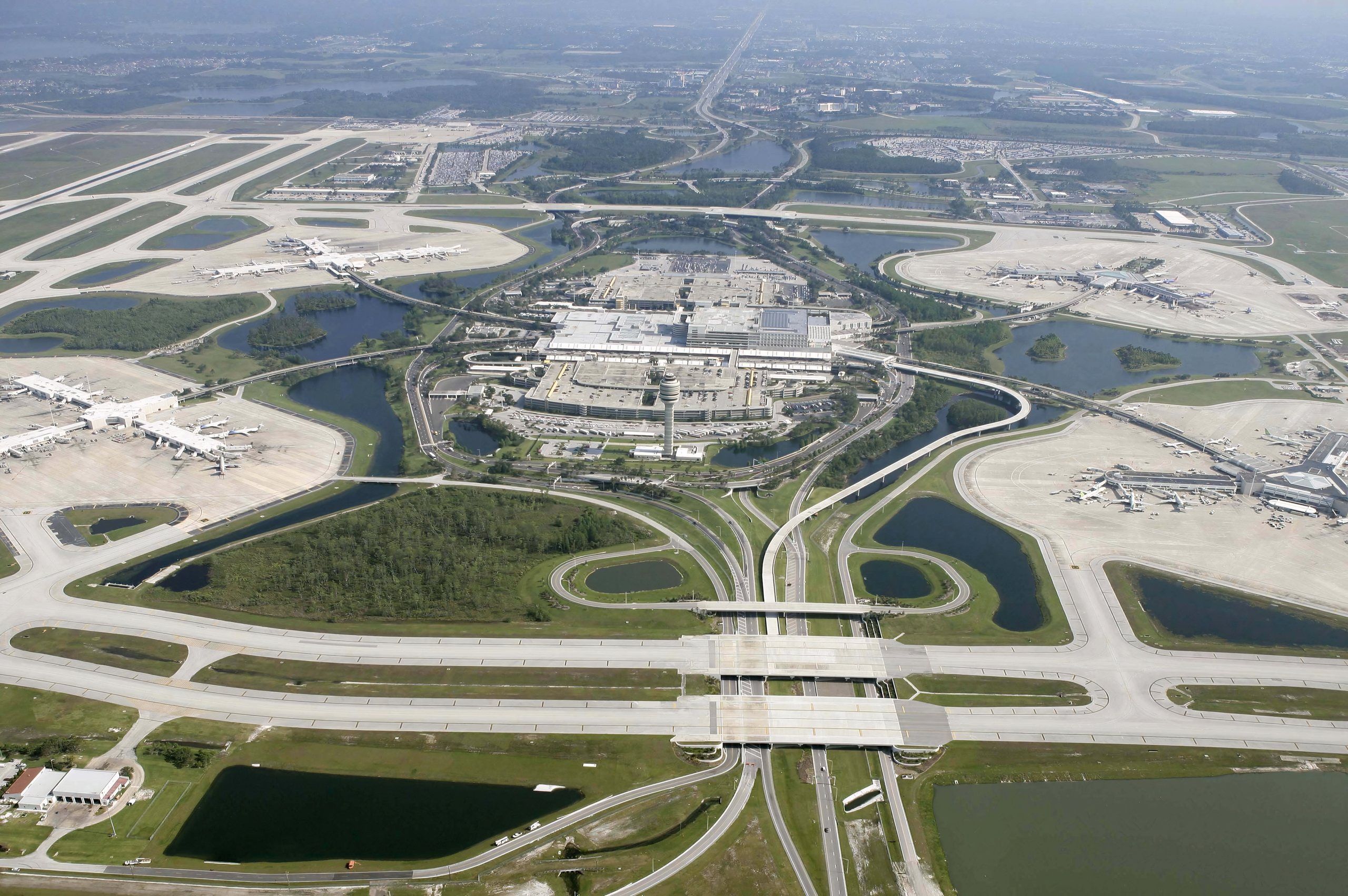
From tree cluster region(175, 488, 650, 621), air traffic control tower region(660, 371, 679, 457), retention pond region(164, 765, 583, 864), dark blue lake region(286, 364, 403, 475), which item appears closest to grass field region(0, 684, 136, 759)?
retention pond region(164, 765, 583, 864)

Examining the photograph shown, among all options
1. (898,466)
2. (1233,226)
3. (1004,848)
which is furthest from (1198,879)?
(1233,226)

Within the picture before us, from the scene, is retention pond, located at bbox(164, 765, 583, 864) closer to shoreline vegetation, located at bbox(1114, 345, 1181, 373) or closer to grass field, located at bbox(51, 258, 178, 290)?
shoreline vegetation, located at bbox(1114, 345, 1181, 373)

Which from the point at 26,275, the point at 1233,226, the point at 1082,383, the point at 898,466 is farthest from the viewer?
the point at 1233,226

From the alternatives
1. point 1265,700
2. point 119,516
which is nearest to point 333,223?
point 119,516

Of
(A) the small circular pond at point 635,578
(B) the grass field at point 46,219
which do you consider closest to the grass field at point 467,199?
(B) the grass field at point 46,219

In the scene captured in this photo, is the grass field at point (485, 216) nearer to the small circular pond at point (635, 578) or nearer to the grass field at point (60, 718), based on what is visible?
the small circular pond at point (635, 578)

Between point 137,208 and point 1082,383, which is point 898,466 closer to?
point 1082,383

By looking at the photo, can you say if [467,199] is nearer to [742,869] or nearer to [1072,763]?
[742,869]
